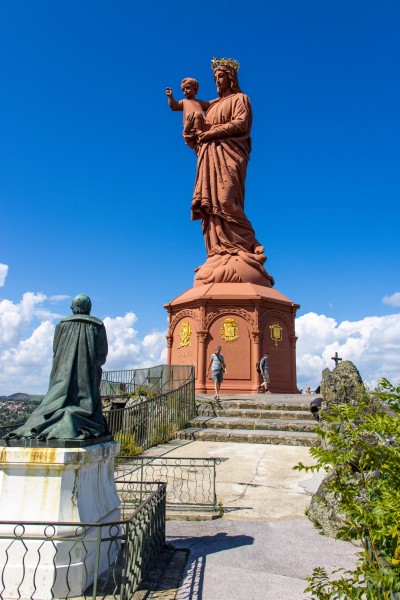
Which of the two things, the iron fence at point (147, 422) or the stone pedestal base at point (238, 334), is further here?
the stone pedestal base at point (238, 334)

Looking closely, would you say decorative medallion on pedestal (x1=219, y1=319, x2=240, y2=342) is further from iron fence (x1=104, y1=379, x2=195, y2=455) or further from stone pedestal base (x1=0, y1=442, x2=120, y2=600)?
stone pedestal base (x1=0, y1=442, x2=120, y2=600)

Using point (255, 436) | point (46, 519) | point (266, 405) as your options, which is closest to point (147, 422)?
point (255, 436)

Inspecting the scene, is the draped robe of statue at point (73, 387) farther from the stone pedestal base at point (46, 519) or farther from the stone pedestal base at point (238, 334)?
the stone pedestal base at point (238, 334)

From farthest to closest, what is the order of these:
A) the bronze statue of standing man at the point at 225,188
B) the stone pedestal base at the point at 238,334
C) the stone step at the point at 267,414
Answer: the bronze statue of standing man at the point at 225,188 < the stone pedestal base at the point at 238,334 < the stone step at the point at 267,414

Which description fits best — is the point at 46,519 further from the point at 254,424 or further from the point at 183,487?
the point at 254,424

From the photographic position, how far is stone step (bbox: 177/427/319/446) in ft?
34.1

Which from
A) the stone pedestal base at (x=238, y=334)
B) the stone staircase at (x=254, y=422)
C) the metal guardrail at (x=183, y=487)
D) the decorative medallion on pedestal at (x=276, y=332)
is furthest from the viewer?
the decorative medallion on pedestal at (x=276, y=332)

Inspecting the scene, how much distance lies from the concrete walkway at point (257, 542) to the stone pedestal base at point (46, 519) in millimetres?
923

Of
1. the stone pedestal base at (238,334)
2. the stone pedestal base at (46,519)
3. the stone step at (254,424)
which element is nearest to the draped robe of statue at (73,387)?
the stone pedestal base at (46,519)

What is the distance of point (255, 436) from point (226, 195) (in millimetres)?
12631

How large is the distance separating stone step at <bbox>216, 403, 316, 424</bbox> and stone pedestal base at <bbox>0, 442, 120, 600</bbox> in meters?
9.19

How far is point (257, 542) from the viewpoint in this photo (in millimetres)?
5133

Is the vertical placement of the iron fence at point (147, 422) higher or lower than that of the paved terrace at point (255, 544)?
higher

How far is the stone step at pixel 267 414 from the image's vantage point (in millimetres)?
12602
